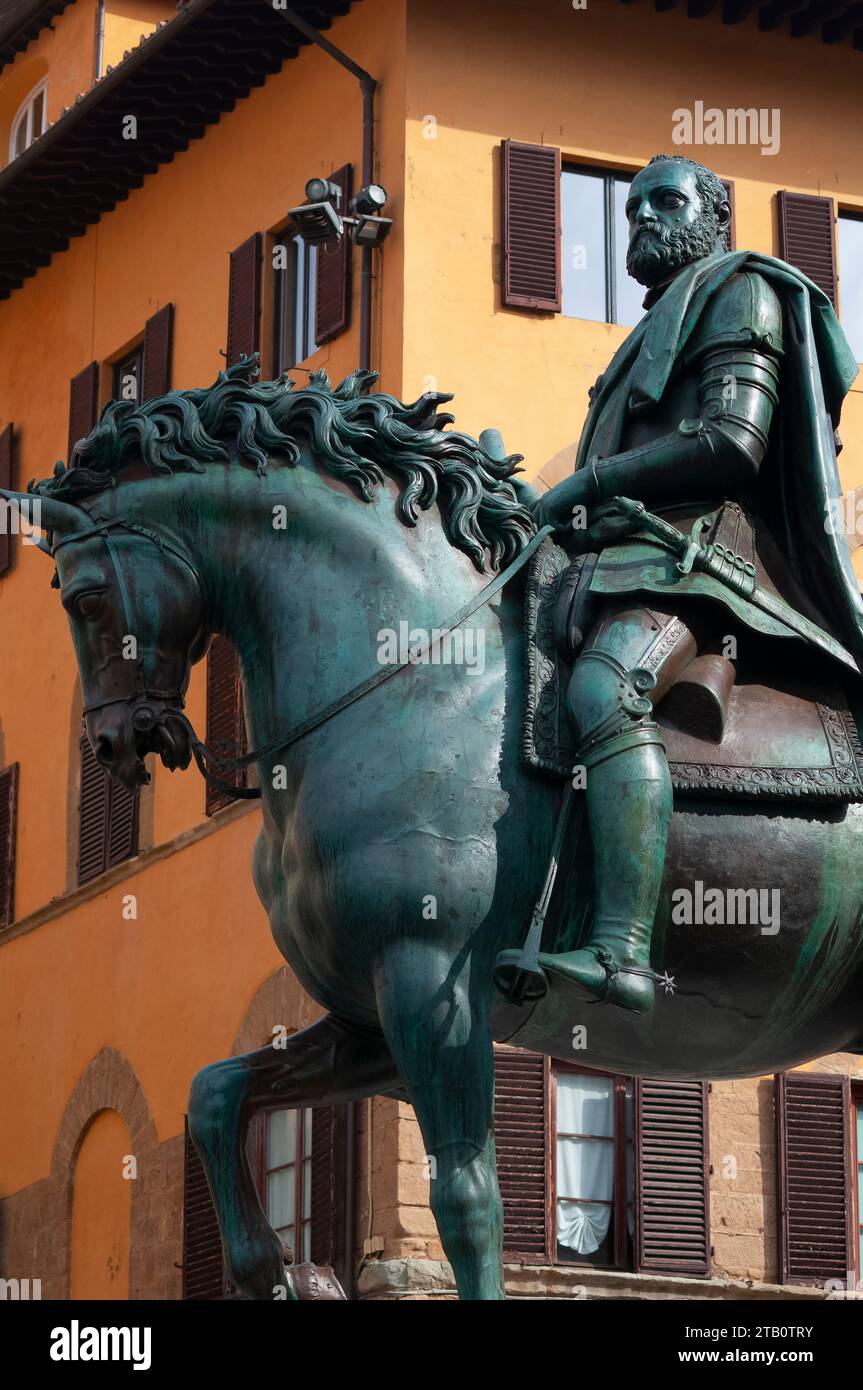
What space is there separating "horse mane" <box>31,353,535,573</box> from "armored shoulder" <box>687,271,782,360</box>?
2.29 feet

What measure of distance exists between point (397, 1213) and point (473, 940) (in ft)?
45.2

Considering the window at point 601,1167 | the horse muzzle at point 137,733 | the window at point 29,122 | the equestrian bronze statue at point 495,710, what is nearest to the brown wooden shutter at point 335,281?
the window at point 601,1167

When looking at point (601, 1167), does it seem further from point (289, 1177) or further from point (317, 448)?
point (317, 448)

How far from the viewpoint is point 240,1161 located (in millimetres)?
7777

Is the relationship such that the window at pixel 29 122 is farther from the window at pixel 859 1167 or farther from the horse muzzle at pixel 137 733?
the horse muzzle at pixel 137 733

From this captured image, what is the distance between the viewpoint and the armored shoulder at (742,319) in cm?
794

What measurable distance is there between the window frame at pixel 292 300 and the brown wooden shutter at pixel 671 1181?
6.74 m

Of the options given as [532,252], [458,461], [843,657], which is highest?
[532,252]

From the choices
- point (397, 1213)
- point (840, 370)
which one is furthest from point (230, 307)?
point (840, 370)

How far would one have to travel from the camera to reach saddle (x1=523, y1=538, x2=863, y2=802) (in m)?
7.55

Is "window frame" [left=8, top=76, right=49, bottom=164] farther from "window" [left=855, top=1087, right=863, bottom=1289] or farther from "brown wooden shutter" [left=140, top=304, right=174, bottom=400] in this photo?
"window" [left=855, top=1087, right=863, bottom=1289]

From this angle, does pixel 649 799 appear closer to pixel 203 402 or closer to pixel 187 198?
pixel 203 402

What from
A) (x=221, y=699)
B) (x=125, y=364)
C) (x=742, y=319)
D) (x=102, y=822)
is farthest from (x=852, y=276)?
(x=742, y=319)

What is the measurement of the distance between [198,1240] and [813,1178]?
4.77m
